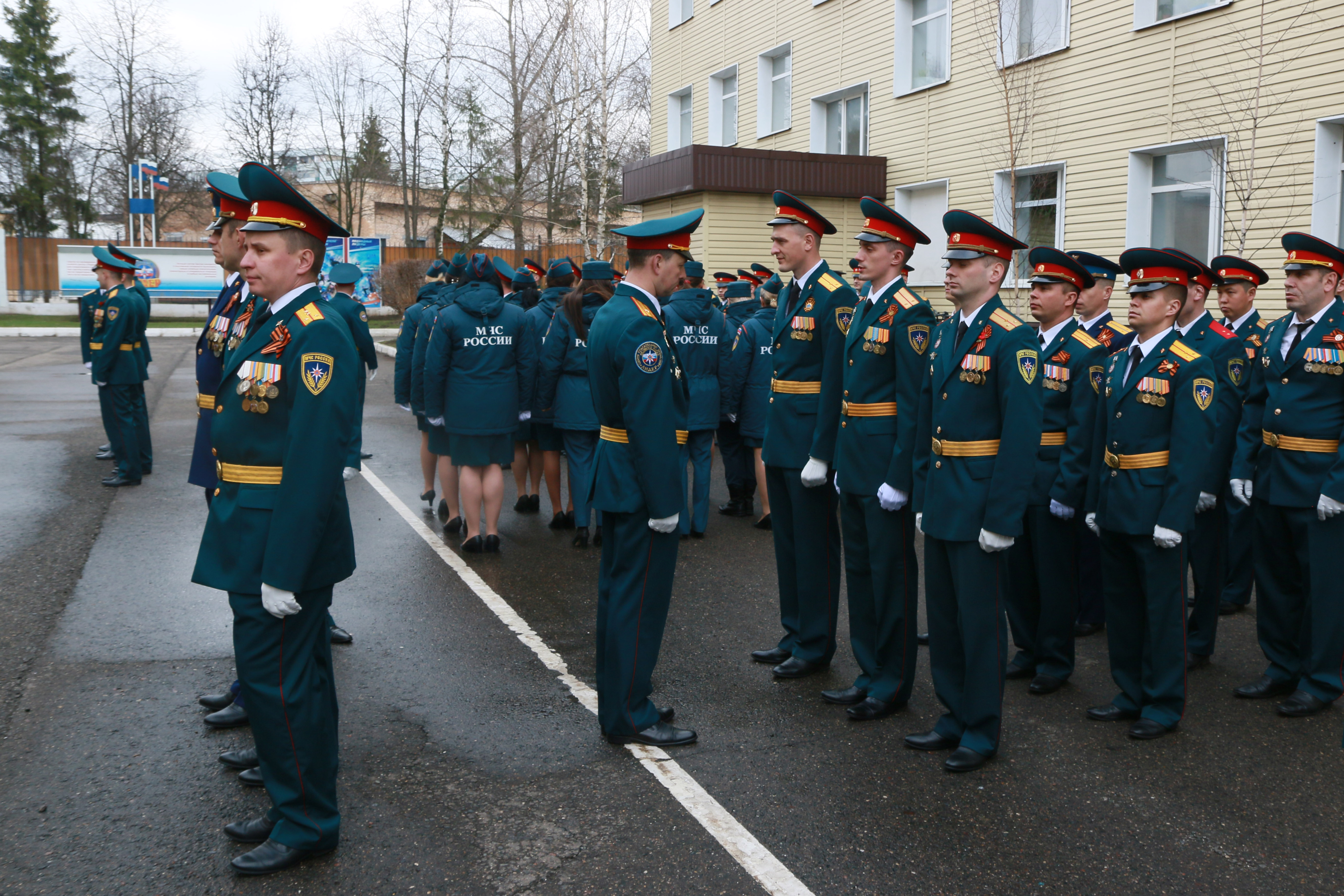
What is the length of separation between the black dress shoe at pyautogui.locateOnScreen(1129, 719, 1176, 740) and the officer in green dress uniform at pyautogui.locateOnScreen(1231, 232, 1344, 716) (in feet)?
2.48

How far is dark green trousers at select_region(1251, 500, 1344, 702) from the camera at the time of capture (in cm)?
504

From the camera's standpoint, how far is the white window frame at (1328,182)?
10.8m

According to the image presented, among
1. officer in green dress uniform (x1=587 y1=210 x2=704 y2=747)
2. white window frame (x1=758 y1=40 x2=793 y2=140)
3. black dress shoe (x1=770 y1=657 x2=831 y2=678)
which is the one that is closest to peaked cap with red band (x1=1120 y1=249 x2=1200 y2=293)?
officer in green dress uniform (x1=587 y1=210 x2=704 y2=747)

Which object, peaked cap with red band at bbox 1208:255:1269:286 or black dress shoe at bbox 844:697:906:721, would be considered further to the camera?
peaked cap with red band at bbox 1208:255:1269:286

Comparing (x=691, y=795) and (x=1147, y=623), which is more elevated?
(x=1147, y=623)

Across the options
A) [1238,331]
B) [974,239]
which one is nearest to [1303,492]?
[1238,331]

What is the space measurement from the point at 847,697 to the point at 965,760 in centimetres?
82

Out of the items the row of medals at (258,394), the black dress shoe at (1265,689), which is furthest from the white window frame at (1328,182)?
the row of medals at (258,394)

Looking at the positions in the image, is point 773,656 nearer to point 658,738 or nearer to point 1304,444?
point 658,738

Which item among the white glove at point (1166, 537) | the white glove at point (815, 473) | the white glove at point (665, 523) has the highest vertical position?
the white glove at point (815, 473)

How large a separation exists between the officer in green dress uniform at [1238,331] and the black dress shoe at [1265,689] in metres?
1.38

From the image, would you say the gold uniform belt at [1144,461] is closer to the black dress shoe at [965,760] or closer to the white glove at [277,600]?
the black dress shoe at [965,760]

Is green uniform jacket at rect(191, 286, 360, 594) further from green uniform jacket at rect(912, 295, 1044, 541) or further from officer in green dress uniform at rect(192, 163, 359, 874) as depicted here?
green uniform jacket at rect(912, 295, 1044, 541)

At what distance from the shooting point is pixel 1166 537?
4613 millimetres
